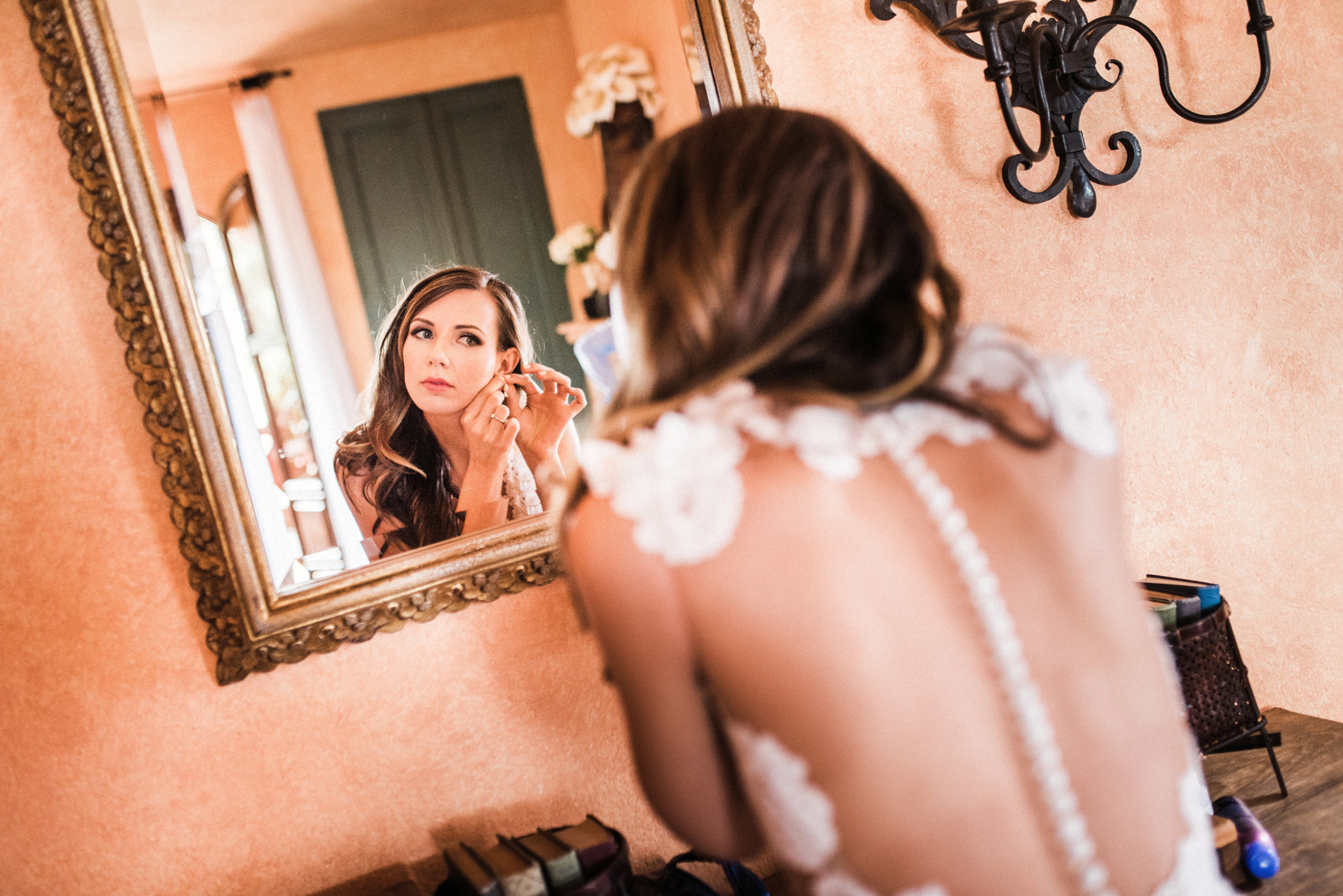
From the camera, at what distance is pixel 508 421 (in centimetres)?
127

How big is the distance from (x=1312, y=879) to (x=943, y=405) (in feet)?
3.16

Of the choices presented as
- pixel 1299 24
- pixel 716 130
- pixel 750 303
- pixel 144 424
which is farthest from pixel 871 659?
pixel 1299 24

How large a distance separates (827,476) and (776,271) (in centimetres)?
17

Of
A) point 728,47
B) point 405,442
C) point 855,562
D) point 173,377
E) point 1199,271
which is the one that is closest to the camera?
point 855,562

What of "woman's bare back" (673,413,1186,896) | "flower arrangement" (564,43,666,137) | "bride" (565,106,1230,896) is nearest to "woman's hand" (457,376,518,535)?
"flower arrangement" (564,43,666,137)

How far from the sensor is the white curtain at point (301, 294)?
114 cm

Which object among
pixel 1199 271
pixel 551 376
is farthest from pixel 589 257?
pixel 1199 271

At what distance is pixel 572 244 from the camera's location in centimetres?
126

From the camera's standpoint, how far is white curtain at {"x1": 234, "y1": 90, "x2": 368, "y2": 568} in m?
1.14

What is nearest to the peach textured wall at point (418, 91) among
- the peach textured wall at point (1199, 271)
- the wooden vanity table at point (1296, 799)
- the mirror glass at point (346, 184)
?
the mirror glass at point (346, 184)

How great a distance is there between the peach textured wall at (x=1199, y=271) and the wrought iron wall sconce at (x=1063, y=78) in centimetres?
3

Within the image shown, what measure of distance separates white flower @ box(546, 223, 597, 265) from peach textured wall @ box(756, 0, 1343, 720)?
499mm

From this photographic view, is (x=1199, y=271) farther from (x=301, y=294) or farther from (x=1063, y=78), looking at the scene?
(x=301, y=294)

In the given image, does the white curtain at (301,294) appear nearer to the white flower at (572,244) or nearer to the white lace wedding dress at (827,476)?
the white flower at (572,244)
